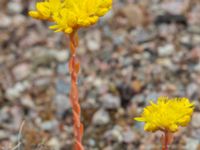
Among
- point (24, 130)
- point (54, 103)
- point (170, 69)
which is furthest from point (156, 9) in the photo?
point (24, 130)

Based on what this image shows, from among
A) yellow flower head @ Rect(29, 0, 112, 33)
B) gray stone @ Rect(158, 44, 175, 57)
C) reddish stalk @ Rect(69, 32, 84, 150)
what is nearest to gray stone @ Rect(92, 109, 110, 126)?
gray stone @ Rect(158, 44, 175, 57)

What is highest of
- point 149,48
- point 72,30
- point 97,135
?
point 72,30

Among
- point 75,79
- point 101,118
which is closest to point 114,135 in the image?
point 101,118

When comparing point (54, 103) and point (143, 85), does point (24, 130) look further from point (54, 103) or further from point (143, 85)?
point (143, 85)

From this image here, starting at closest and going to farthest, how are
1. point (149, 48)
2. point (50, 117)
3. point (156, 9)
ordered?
point (50, 117)
point (149, 48)
point (156, 9)

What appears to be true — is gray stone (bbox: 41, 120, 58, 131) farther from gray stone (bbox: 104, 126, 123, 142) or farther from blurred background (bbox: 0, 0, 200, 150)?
gray stone (bbox: 104, 126, 123, 142)

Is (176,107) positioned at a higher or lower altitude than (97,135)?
higher

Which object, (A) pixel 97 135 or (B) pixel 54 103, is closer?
(A) pixel 97 135
